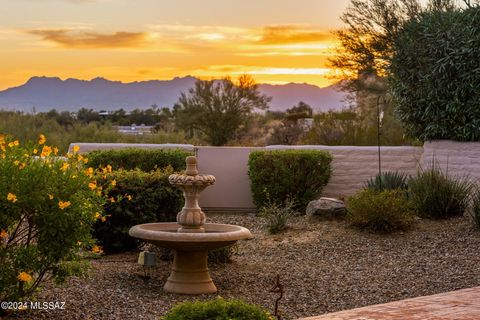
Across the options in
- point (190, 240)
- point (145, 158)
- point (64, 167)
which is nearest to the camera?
point (64, 167)

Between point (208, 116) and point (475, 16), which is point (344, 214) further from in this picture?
point (208, 116)

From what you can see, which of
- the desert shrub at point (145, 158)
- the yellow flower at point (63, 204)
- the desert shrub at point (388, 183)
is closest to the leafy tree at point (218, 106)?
the desert shrub at point (145, 158)

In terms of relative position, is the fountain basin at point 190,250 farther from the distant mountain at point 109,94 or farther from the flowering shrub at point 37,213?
the distant mountain at point 109,94

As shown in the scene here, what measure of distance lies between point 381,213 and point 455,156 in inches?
160

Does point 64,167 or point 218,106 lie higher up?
point 218,106

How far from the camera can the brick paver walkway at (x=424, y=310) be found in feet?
26.1

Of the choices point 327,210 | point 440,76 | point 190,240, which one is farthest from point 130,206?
point 440,76

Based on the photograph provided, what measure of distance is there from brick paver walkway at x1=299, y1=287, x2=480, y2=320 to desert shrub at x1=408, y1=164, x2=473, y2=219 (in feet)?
18.2

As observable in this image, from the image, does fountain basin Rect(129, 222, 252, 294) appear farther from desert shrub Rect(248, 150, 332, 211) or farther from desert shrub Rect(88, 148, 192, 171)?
desert shrub Rect(248, 150, 332, 211)

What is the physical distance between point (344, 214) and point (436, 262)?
3.04 m

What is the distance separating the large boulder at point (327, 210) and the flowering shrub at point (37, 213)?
23.4 feet

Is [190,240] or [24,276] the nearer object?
[24,276]

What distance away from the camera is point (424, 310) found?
8.36 meters

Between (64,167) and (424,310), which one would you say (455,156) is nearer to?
(424,310)
